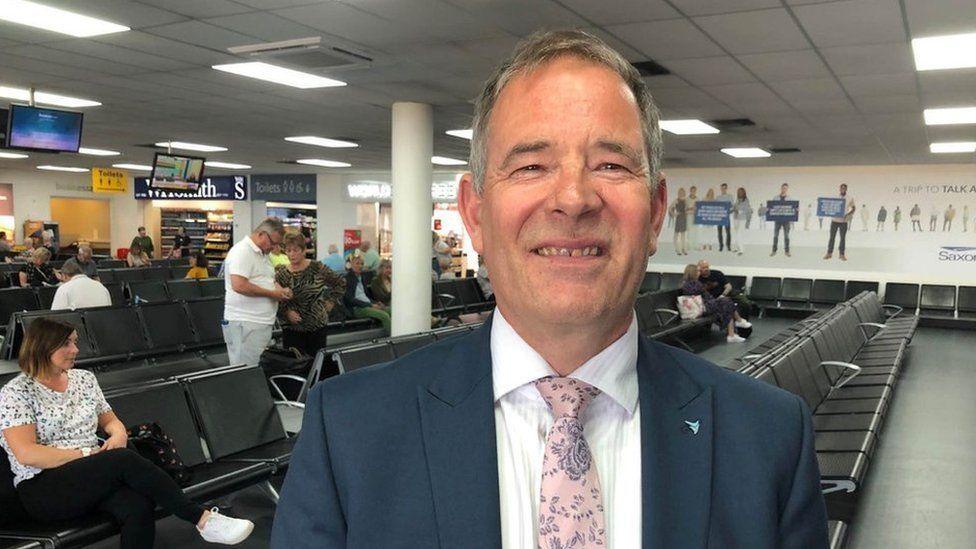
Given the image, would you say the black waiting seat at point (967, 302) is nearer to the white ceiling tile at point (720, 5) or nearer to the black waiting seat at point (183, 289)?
the white ceiling tile at point (720, 5)

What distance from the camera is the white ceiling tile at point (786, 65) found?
6.54 meters

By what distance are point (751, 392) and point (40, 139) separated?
10.3 m

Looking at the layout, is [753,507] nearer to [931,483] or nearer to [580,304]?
[580,304]

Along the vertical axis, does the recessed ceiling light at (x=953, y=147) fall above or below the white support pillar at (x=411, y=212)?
above

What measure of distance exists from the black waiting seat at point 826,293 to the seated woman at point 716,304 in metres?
4.44

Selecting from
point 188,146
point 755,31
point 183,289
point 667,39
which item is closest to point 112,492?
point 667,39

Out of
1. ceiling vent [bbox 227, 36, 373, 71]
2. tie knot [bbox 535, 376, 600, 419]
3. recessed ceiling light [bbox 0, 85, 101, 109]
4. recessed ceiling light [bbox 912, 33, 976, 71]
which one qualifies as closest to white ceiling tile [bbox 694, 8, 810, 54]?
recessed ceiling light [bbox 912, 33, 976, 71]

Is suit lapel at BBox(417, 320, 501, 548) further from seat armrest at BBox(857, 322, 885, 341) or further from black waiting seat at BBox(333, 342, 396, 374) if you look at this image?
seat armrest at BBox(857, 322, 885, 341)

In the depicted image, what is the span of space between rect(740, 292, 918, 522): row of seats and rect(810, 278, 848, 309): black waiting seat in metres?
7.06

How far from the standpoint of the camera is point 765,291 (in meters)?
16.9

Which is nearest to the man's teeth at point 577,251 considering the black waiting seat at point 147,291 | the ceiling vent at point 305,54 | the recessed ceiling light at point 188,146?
the ceiling vent at point 305,54

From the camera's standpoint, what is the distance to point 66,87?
896 centimetres

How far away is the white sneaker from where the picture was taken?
3881mm

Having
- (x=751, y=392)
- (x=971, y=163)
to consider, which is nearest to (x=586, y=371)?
(x=751, y=392)
